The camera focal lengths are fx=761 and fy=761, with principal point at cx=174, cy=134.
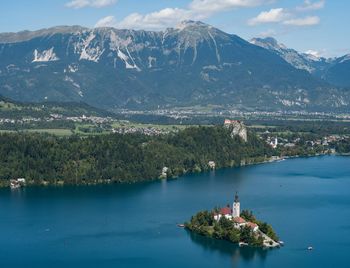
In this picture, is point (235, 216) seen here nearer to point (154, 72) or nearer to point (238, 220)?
point (238, 220)

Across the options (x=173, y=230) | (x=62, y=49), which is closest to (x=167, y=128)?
(x=173, y=230)

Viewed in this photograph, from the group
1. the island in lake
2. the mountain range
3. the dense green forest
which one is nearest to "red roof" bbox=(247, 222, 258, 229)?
the island in lake

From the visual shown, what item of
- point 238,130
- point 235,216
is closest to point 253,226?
point 235,216

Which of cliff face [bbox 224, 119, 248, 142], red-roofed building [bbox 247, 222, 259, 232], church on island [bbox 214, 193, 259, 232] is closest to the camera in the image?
red-roofed building [bbox 247, 222, 259, 232]

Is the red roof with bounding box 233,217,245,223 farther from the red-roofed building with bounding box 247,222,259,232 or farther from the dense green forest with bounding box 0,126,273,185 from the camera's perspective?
the dense green forest with bounding box 0,126,273,185

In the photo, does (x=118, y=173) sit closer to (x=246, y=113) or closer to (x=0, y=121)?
(x=0, y=121)

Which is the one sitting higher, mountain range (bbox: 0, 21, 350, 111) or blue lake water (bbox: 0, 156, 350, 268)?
mountain range (bbox: 0, 21, 350, 111)
